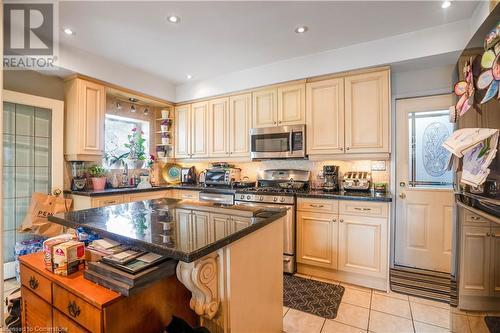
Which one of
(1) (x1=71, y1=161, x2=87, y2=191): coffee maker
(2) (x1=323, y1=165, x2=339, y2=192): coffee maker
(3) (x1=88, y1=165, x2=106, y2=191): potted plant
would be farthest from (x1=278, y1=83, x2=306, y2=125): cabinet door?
(1) (x1=71, y1=161, x2=87, y2=191): coffee maker

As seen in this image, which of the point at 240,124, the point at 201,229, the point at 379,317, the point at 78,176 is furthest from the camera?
the point at 240,124

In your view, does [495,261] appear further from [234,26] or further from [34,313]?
[234,26]

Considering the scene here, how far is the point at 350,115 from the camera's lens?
288cm

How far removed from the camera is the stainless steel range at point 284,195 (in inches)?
113

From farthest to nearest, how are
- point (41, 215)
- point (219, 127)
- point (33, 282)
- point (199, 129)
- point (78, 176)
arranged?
1. point (199, 129)
2. point (219, 127)
3. point (78, 176)
4. point (41, 215)
5. point (33, 282)

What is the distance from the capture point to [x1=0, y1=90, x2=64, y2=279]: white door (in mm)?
2680

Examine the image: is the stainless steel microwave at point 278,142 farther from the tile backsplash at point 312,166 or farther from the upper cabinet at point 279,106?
the tile backsplash at point 312,166

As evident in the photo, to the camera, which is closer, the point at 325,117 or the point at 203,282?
the point at 203,282

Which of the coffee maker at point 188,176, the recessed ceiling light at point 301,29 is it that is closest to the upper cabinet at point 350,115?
the recessed ceiling light at point 301,29

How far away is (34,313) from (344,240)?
260 cm

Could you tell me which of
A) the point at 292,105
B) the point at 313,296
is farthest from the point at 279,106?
the point at 313,296

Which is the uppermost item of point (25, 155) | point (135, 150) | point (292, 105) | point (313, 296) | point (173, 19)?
point (173, 19)

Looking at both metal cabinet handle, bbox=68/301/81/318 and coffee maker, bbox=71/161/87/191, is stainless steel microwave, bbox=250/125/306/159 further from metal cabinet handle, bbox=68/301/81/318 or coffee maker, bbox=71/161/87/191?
metal cabinet handle, bbox=68/301/81/318

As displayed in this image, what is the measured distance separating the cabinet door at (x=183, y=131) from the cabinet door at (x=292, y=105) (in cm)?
170
